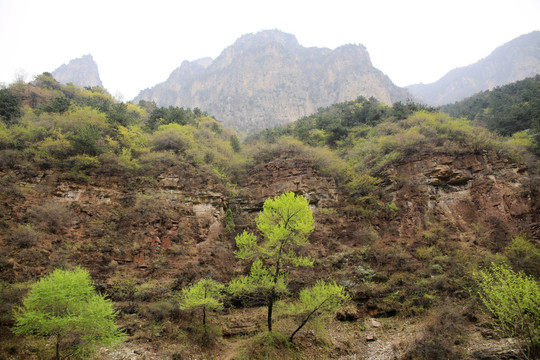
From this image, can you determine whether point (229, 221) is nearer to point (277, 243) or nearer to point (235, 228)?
point (235, 228)

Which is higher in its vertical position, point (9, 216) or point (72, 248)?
point (9, 216)

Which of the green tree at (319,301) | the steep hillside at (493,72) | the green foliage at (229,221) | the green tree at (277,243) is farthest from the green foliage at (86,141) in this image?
the steep hillside at (493,72)

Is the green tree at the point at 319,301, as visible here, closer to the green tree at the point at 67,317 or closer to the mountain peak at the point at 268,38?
the green tree at the point at 67,317

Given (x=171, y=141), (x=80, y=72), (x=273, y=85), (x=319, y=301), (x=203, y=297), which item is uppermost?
(x=80, y=72)

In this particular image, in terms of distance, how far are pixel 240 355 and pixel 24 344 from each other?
902 cm

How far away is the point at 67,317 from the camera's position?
32.4ft

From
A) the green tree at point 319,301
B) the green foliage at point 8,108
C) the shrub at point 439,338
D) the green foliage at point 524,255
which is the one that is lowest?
the shrub at point 439,338

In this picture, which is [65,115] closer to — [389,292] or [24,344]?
[24,344]

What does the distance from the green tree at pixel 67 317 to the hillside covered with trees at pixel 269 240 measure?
0.12m

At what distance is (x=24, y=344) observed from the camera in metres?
11.1

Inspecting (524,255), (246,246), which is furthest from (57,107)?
(524,255)

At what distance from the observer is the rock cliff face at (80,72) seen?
99.1m

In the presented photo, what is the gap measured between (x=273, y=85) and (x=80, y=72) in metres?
75.5

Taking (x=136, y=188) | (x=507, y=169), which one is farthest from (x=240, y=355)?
(x=507, y=169)
